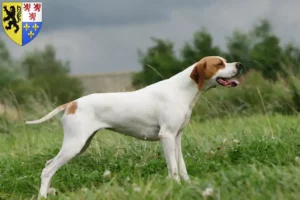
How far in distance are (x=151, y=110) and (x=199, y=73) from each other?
711 mm

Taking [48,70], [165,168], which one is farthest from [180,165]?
[48,70]

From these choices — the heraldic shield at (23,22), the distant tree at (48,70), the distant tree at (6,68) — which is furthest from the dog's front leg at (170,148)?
the distant tree at (6,68)

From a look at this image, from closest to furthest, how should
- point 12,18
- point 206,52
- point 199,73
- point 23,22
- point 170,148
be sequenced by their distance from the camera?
point 170,148
point 199,73
point 23,22
point 12,18
point 206,52

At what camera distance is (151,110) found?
27.9 feet

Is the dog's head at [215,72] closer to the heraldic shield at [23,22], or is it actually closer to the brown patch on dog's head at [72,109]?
the brown patch on dog's head at [72,109]

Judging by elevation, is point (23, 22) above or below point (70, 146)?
above

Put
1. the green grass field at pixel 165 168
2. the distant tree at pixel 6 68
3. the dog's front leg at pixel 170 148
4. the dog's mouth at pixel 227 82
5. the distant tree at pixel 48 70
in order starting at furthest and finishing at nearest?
1. the distant tree at pixel 6 68
2. the distant tree at pixel 48 70
3. the dog's mouth at pixel 227 82
4. the dog's front leg at pixel 170 148
5. the green grass field at pixel 165 168

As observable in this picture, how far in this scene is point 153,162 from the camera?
32.6 feet

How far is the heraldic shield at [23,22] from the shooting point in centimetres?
1504

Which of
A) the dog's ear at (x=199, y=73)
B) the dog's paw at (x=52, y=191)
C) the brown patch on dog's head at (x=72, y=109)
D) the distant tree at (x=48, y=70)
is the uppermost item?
the dog's ear at (x=199, y=73)

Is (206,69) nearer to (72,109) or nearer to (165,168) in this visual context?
(72,109)

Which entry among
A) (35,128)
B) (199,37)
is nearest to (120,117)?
(35,128)

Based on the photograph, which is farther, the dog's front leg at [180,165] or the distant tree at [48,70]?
the distant tree at [48,70]

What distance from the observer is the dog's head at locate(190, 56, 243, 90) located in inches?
331
